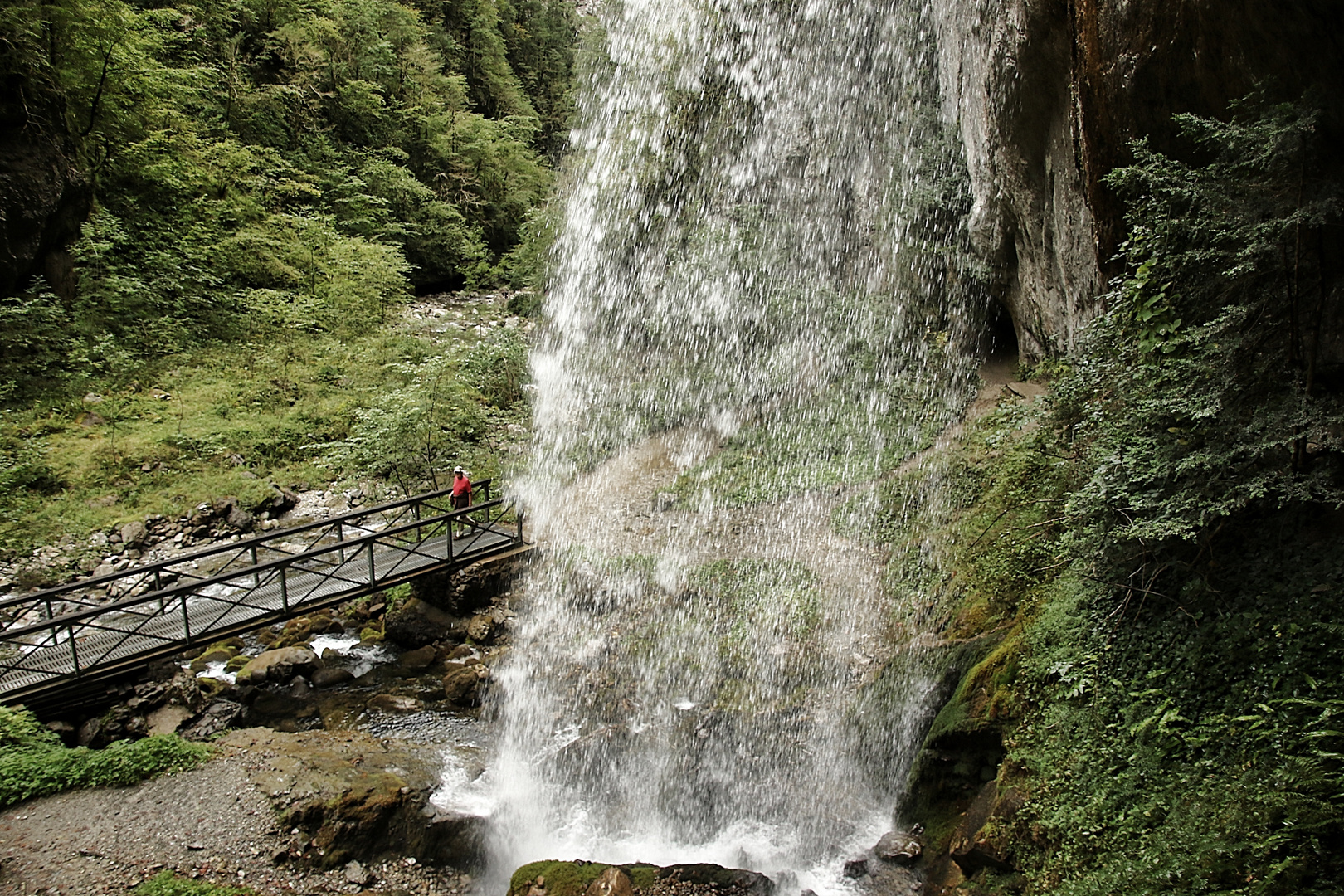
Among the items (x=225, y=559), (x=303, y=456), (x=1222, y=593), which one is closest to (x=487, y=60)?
(x=303, y=456)

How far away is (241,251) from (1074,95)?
839 inches

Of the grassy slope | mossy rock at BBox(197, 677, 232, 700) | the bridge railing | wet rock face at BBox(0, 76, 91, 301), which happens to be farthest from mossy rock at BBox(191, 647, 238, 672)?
wet rock face at BBox(0, 76, 91, 301)

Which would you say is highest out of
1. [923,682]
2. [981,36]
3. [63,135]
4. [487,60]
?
[487,60]

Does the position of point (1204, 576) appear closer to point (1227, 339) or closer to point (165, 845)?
point (1227, 339)

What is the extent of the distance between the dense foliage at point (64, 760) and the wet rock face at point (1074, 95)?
11.0 meters

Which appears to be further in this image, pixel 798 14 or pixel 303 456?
pixel 798 14

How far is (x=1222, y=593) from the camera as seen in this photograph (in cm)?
473

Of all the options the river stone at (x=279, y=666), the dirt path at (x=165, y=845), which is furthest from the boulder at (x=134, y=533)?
the dirt path at (x=165, y=845)

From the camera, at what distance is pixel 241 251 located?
2012 centimetres

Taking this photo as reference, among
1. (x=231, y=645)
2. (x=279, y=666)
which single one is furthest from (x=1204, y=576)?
(x=231, y=645)

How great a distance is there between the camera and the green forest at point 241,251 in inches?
569

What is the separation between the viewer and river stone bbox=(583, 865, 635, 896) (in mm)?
6133

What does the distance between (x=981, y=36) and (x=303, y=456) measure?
50.5 feet

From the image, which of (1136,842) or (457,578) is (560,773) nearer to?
(457,578)
